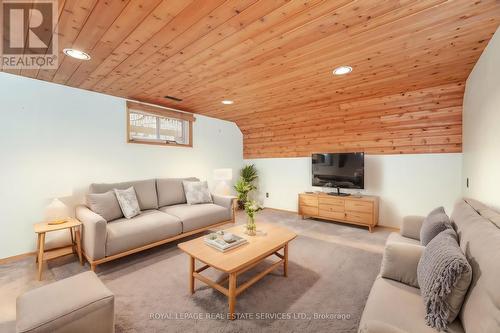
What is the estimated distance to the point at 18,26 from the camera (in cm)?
175

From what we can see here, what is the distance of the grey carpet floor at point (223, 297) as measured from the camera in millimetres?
1650

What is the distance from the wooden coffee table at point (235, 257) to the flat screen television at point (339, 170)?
2.21 meters

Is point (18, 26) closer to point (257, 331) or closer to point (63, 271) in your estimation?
point (63, 271)

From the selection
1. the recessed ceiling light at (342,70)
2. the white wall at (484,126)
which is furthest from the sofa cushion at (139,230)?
the white wall at (484,126)

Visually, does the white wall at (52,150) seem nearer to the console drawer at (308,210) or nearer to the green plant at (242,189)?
the green plant at (242,189)

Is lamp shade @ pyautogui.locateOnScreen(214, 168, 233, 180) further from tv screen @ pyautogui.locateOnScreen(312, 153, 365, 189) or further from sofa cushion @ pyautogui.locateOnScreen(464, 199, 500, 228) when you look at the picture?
sofa cushion @ pyautogui.locateOnScreen(464, 199, 500, 228)

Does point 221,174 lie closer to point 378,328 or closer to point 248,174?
point 248,174

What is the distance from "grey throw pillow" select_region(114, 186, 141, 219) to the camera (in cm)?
297

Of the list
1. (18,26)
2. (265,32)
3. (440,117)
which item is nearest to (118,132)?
(18,26)

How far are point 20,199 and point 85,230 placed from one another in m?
1.06

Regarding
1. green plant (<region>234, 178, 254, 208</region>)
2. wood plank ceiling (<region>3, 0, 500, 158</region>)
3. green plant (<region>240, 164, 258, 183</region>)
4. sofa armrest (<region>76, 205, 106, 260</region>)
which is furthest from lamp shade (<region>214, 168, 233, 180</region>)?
sofa armrest (<region>76, 205, 106, 260</region>)

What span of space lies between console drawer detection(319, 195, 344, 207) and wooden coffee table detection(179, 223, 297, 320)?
201cm

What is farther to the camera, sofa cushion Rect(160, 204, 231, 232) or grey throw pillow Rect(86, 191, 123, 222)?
sofa cushion Rect(160, 204, 231, 232)

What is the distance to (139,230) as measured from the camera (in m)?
2.65
